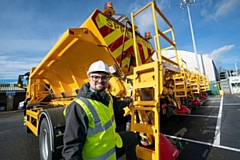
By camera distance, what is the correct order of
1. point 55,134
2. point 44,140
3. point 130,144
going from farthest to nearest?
1. point 44,140
2. point 55,134
3. point 130,144

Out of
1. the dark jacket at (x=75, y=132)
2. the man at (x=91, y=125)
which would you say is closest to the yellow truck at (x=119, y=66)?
the man at (x=91, y=125)

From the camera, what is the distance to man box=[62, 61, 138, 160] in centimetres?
107

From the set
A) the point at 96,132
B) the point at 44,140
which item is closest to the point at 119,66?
the point at 96,132

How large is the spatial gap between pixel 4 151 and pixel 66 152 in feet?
12.3

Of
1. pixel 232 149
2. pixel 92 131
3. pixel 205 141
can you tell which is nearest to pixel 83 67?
pixel 92 131

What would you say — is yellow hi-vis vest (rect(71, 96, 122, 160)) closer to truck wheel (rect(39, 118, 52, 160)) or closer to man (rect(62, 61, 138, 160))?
man (rect(62, 61, 138, 160))

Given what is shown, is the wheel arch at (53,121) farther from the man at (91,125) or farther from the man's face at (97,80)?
the man's face at (97,80)

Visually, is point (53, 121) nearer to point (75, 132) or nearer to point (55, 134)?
point (55, 134)

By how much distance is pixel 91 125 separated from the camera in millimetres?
1165

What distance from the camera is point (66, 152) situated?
1.05 metres

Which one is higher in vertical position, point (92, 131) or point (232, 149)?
point (92, 131)

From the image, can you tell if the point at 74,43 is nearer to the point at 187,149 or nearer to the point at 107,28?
the point at 107,28

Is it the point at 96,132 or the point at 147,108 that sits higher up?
the point at 147,108

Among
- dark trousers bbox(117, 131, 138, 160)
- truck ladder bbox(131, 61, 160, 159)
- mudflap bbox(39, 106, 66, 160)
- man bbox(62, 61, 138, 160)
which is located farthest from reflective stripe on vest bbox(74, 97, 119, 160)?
mudflap bbox(39, 106, 66, 160)
